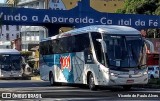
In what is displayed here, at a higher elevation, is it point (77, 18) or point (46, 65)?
point (77, 18)

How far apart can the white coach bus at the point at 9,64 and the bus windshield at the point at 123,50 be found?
81.3 feet

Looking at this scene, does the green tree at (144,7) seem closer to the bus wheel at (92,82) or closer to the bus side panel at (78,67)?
the bus side panel at (78,67)

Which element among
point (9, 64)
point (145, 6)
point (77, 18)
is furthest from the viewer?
point (145, 6)

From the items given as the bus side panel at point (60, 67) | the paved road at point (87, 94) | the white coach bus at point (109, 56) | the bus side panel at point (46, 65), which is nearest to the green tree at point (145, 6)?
the bus side panel at point (46, 65)

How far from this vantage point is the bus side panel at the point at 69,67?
2466 cm

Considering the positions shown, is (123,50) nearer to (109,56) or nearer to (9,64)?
(109,56)

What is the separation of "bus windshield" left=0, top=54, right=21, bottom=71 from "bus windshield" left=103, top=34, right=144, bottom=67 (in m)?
24.8

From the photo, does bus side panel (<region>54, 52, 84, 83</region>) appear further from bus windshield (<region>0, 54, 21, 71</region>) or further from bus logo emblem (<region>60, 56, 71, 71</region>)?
bus windshield (<region>0, 54, 21, 71</region>)

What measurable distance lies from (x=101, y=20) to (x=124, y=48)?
1422 centimetres

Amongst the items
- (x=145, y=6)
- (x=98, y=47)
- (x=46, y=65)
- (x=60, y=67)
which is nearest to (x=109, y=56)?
(x=98, y=47)

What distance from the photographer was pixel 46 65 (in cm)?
3119

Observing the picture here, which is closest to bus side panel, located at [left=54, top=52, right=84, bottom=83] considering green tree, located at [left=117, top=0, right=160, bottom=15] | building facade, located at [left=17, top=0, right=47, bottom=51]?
green tree, located at [left=117, top=0, right=160, bottom=15]

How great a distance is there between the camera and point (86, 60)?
2372 centimetres

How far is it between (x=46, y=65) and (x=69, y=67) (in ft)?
16.8
